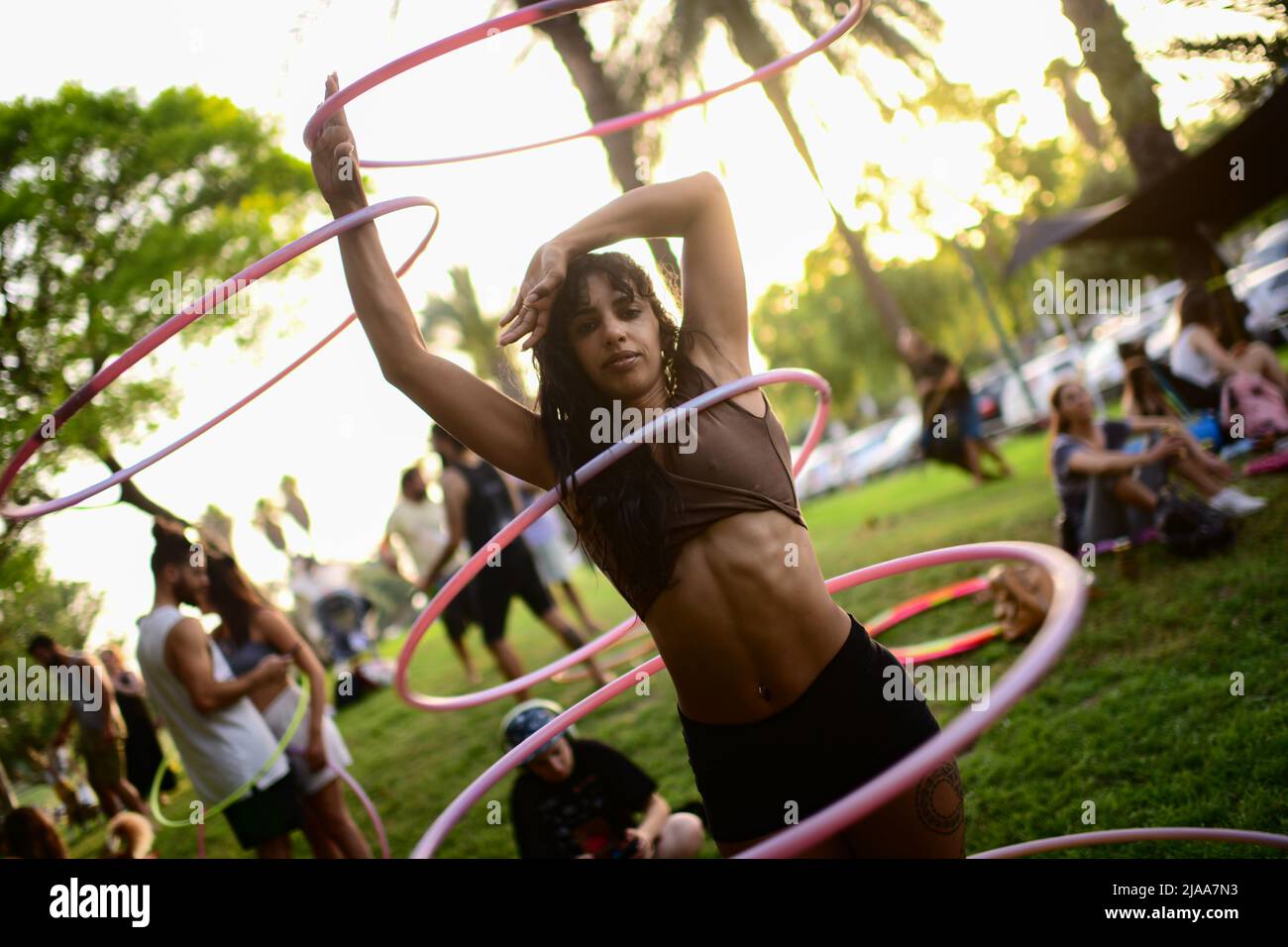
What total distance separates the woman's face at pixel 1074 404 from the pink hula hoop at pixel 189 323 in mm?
5289

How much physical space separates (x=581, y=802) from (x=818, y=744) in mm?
2548

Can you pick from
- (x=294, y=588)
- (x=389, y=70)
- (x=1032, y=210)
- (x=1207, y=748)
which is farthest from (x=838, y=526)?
(x=1032, y=210)

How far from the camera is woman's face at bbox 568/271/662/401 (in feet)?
7.77

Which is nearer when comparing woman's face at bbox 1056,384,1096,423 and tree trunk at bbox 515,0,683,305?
woman's face at bbox 1056,384,1096,423

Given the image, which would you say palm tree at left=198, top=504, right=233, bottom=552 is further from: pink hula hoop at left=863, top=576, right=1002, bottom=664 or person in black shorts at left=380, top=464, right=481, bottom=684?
pink hula hoop at left=863, top=576, right=1002, bottom=664

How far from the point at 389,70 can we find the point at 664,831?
3.44 m

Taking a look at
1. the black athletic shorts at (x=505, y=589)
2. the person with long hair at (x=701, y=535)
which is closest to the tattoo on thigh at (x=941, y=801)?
the person with long hair at (x=701, y=535)

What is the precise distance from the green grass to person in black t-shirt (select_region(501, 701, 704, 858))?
25.6 inches

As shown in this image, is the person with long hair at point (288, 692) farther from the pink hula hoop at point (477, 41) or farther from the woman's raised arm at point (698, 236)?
the woman's raised arm at point (698, 236)

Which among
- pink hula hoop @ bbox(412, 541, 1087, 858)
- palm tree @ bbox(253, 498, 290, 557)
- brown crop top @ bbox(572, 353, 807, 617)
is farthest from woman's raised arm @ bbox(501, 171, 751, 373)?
palm tree @ bbox(253, 498, 290, 557)

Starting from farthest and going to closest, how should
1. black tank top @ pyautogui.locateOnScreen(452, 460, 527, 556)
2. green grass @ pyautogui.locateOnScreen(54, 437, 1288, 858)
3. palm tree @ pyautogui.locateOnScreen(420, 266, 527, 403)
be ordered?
palm tree @ pyautogui.locateOnScreen(420, 266, 527, 403) → black tank top @ pyautogui.locateOnScreen(452, 460, 527, 556) → green grass @ pyautogui.locateOnScreen(54, 437, 1288, 858)

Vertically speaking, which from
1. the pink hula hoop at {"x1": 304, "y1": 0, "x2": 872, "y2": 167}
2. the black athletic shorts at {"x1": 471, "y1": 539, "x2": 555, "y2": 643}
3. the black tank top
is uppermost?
the pink hula hoop at {"x1": 304, "y1": 0, "x2": 872, "y2": 167}
